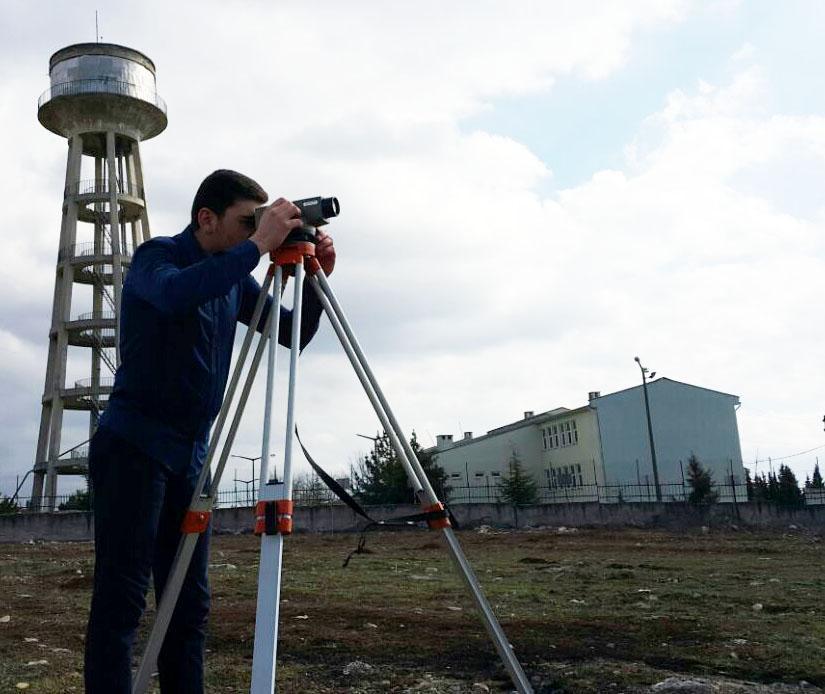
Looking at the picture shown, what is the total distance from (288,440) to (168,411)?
520mm

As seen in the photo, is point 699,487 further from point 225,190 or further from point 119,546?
point 119,546

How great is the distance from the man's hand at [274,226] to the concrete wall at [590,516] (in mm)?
20454

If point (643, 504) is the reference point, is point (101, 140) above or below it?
above

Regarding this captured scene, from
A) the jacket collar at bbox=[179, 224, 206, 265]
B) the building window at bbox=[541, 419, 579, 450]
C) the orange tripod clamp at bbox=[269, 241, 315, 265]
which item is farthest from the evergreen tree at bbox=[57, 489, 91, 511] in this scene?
the orange tripod clamp at bbox=[269, 241, 315, 265]

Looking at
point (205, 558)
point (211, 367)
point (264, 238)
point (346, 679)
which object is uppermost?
point (264, 238)

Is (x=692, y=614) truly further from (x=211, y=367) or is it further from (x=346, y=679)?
(x=211, y=367)

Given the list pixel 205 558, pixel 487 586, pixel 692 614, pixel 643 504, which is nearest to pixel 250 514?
pixel 643 504

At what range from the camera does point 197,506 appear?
9.15 ft

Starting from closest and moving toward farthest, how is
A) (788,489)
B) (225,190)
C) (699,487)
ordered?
1. (225,190)
2. (699,487)
3. (788,489)

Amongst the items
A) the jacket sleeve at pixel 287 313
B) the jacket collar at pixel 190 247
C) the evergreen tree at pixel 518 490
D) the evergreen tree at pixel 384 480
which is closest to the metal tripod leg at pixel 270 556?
the jacket sleeve at pixel 287 313

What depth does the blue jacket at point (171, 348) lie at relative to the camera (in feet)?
8.47

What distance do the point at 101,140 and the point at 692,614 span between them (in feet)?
106

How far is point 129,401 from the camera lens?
2758 millimetres

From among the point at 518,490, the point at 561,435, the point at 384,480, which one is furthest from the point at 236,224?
the point at 561,435
